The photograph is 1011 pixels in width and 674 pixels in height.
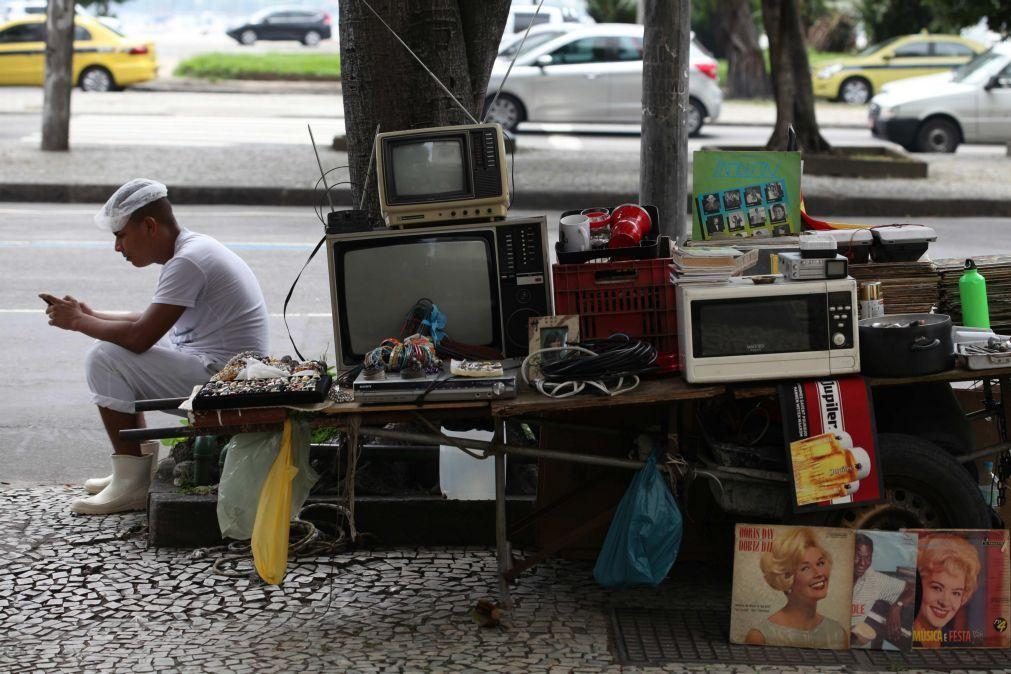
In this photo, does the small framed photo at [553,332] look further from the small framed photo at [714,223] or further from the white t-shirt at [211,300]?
the white t-shirt at [211,300]

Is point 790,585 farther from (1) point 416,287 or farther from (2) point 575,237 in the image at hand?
(1) point 416,287

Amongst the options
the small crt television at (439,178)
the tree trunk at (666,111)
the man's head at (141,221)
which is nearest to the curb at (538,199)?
the tree trunk at (666,111)

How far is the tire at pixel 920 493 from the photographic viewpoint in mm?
4207

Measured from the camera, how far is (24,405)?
7160mm

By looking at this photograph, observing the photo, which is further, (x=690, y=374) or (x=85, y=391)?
(x=85, y=391)

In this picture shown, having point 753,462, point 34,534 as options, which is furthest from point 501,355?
point 34,534

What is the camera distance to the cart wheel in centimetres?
421

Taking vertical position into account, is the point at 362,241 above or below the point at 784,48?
below

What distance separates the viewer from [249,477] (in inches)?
172

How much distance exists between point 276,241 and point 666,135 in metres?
5.97

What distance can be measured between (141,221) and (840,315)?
9.51 feet

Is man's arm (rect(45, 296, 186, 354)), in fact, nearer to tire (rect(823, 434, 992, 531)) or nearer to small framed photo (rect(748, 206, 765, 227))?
small framed photo (rect(748, 206, 765, 227))

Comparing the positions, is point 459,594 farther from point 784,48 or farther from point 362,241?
point 784,48

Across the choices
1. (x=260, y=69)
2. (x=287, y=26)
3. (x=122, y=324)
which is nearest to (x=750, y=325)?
(x=122, y=324)
